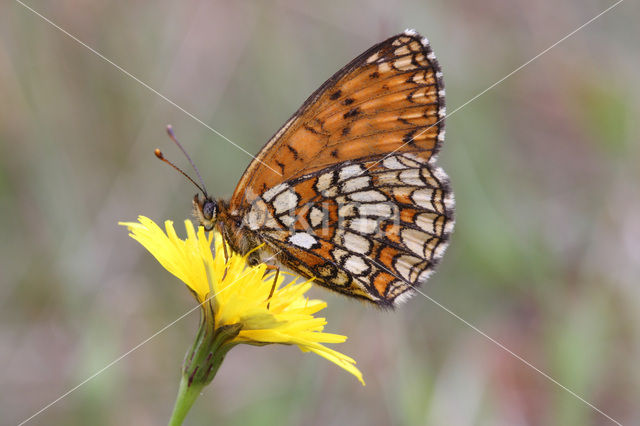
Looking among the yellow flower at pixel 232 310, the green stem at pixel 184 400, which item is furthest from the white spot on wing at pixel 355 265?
the green stem at pixel 184 400

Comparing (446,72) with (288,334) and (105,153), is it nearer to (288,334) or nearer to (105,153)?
(105,153)

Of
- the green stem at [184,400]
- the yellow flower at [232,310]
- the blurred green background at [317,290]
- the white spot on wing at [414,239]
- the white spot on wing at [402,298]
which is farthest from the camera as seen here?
the blurred green background at [317,290]

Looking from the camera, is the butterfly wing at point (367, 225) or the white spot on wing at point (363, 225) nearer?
the butterfly wing at point (367, 225)

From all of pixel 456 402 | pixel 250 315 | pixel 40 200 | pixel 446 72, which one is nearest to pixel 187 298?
pixel 40 200

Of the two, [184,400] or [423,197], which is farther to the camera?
[423,197]

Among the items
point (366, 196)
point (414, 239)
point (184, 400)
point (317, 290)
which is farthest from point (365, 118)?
point (317, 290)

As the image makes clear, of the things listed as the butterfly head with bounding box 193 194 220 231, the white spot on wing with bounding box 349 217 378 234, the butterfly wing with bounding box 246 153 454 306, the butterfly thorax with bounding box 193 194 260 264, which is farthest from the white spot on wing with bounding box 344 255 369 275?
the butterfly head with bounding box 193 194 220 231

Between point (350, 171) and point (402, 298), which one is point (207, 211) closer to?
point (350, 171)

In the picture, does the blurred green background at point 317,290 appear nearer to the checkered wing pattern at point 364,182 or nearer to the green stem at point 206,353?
the checkered wing pattern at point 364,182
